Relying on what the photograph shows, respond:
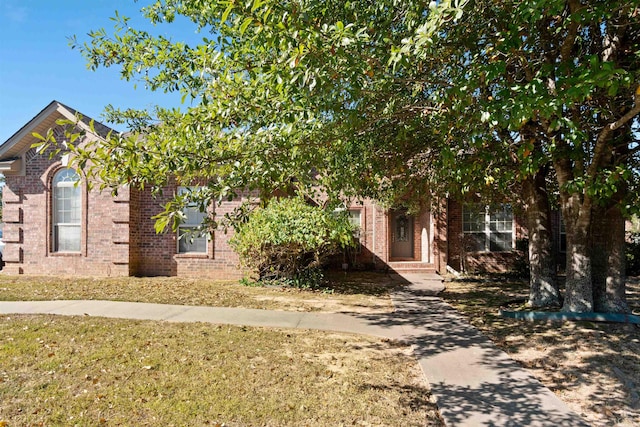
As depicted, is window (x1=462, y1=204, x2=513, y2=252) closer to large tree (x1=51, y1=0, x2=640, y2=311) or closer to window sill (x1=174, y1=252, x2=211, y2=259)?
large tree (x1=51, y1=0, x2=640, y2=311)

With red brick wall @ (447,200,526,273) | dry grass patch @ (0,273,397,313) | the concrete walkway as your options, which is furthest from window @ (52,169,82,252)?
red brick wall @ (447,200,526,273)

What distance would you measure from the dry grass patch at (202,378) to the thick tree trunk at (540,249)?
13.1 ft

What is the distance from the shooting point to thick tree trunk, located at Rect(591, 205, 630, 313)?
7000mm

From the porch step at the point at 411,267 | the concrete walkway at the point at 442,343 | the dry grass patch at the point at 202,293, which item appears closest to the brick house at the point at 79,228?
the dry grass patch at the point at 202,293

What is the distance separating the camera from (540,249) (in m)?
8.51

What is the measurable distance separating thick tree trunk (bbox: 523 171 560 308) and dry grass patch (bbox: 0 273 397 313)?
304cm

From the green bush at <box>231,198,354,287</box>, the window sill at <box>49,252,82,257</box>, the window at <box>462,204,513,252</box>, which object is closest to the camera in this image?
the green bush at <box>231,198,354,287</box>

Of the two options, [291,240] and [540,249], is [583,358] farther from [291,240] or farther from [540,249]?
[291,240]

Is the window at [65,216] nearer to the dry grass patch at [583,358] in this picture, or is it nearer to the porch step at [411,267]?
the porch step at [411,267]

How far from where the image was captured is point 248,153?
181 inches

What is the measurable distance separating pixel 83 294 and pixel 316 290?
18.5 ft

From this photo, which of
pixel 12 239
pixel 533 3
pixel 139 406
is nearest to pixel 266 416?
pixel 139 406

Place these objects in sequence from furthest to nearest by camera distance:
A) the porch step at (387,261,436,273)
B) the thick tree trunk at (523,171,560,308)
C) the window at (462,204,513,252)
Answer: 1. the window at (462,204,513,252)
2. the porch step at (387,261,436,273)
3. the thick tree trunk at (523,171,560,308)

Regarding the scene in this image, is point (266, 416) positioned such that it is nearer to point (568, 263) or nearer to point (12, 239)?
point (568, 263)
